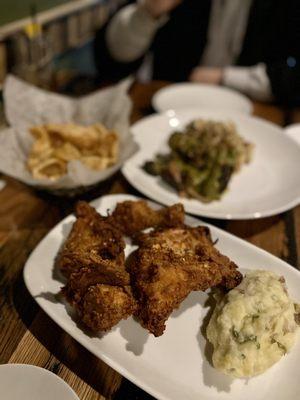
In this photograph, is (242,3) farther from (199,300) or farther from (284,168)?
(199,300)

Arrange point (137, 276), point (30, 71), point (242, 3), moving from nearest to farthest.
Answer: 1. point (137, 276)
2. point (30, 71)
3. point (242, 3)

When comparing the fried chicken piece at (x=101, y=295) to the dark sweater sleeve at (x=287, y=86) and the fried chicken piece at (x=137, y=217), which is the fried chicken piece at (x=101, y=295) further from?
the dark sweater sleeve at (x=287, y=86)

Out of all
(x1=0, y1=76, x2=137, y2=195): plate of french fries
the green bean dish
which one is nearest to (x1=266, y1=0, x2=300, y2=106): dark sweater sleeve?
the green bean dish

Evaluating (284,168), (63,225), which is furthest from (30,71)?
(284,168)

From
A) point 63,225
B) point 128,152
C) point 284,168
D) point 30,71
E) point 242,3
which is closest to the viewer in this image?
point 63,225

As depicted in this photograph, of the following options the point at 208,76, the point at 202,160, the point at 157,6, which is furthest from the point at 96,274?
the point at 208,76

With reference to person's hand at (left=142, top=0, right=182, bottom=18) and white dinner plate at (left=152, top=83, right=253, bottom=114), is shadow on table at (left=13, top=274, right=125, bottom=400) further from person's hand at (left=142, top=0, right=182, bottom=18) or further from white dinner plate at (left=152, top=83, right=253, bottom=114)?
person's hand at (left=142, top=0, right=182, bottom=18)

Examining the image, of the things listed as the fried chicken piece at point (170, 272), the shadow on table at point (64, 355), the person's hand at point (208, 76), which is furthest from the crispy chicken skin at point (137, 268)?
the person's hand at point (208, 76)
